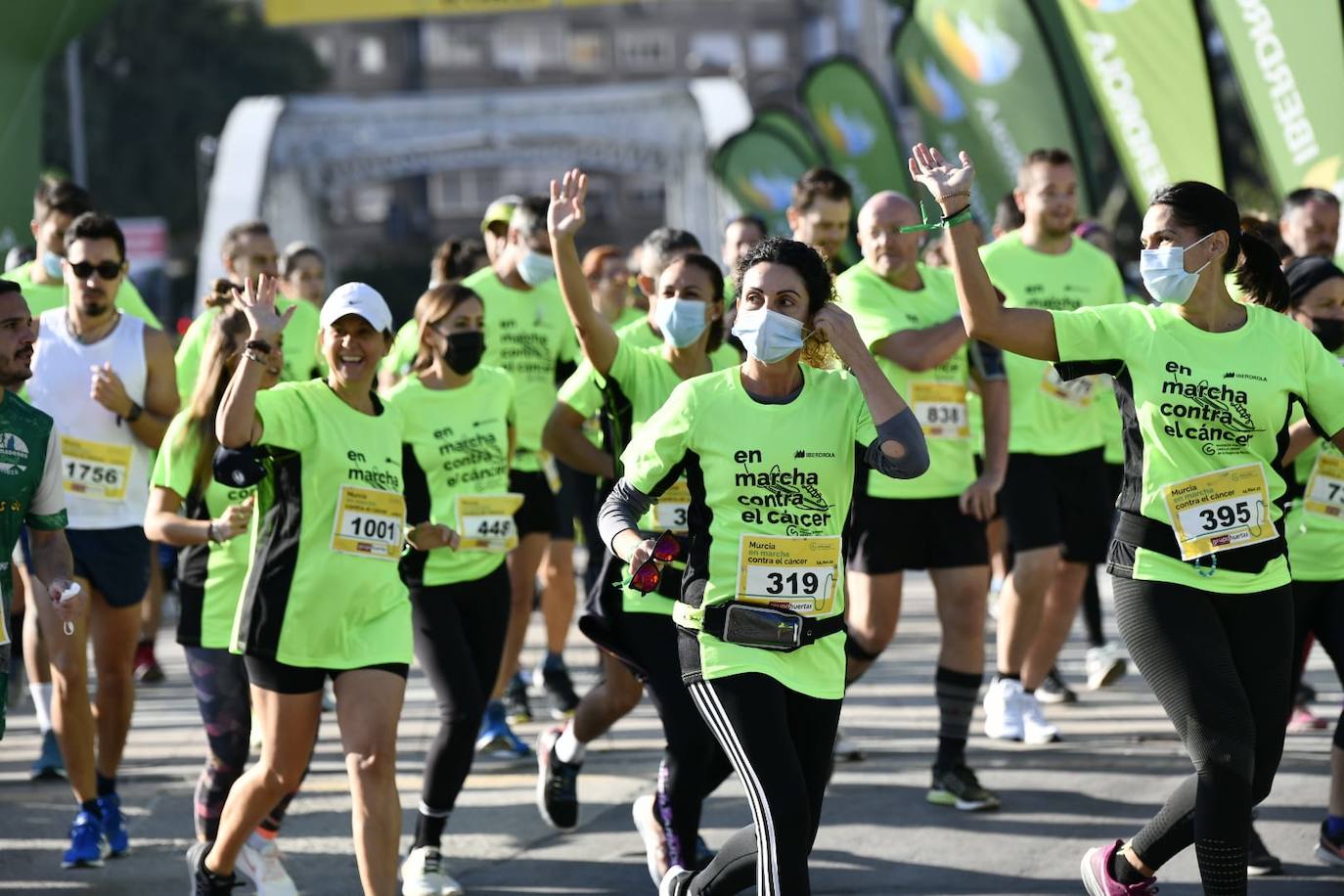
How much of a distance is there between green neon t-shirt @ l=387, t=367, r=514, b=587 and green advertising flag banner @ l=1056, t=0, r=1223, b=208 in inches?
178

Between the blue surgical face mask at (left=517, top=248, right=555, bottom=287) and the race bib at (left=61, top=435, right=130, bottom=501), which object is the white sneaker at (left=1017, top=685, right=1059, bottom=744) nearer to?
the blue surgical face mask at (left=517, top=248, right=555, bottom=287)

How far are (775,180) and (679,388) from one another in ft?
56.8

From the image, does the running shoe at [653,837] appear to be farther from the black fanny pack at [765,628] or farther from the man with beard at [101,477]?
the man with beard at [101,477]

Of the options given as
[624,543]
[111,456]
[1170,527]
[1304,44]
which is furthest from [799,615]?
[1304,44]

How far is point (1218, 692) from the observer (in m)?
5.05

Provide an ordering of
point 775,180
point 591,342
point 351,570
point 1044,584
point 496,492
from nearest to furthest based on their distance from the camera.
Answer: point 351,570, point 591,342, point 496,492, point 1044,584, point 775,180

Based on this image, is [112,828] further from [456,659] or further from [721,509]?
[721,509]

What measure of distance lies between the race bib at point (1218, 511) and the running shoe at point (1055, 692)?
416 centimetres

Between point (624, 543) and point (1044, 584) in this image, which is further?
point (1044, 584)

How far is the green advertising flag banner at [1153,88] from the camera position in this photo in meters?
10.5

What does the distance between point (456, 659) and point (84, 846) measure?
4.70 ft

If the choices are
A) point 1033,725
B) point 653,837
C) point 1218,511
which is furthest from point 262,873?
point 1033,725

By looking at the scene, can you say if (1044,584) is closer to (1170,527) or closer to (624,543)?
(1170,527)

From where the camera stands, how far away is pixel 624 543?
16.1 ft
